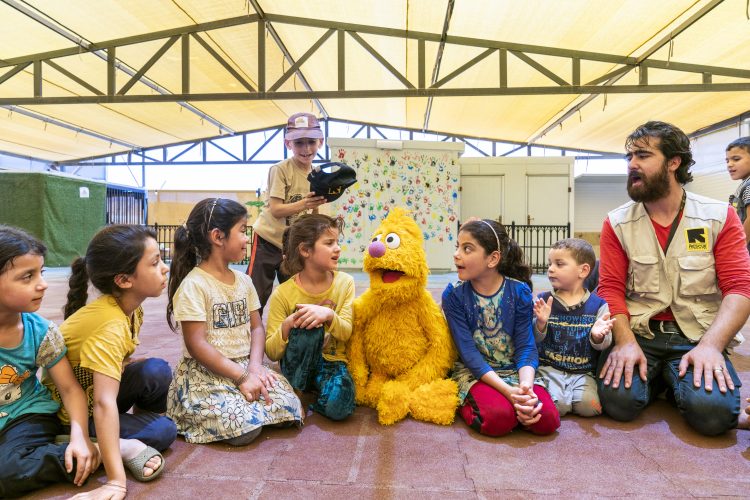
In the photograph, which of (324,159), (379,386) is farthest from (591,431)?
(324,159)

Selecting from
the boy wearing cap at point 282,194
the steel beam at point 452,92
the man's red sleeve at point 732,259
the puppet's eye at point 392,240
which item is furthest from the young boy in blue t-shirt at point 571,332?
the steel beam at point 452,92

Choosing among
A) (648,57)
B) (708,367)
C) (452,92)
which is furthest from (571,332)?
(648,57)

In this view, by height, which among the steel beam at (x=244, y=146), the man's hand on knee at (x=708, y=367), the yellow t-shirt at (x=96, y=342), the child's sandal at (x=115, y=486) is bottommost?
the child's sandal at (x=115, y=486)

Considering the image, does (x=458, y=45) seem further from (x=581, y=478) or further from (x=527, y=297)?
(x=581, y=478)

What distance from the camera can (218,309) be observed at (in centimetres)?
185

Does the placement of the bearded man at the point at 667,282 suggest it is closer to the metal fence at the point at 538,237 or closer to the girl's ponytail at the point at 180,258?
the girl's ponytail at the point at 180,258

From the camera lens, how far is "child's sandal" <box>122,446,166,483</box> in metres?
1.38

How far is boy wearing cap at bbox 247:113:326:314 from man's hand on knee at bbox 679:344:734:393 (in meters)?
1.87

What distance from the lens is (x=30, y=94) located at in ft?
29.3

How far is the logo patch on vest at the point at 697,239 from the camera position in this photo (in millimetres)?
1944

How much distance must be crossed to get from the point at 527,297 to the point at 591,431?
564 millimetres

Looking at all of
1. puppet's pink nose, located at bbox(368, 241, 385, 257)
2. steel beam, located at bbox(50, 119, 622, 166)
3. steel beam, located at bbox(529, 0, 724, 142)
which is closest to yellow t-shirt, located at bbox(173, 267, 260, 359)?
puppet's pink nose, located at bbox(368, 241, 385, 257)

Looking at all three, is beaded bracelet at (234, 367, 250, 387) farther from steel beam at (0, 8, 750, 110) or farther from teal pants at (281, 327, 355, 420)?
steel beam at (0, 8, 750, 110)

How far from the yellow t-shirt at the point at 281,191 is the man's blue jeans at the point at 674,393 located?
1.79 m
